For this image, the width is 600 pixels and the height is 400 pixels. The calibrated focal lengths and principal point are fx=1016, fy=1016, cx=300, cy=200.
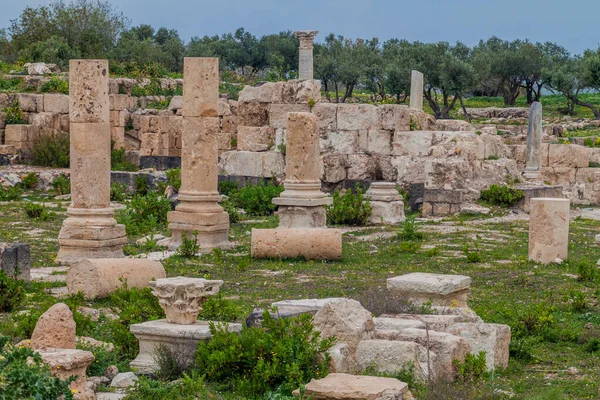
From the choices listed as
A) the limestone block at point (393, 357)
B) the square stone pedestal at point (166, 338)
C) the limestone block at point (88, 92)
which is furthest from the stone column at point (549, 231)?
the square stone pedestal at point (166, 338)

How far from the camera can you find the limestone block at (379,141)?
22266mm

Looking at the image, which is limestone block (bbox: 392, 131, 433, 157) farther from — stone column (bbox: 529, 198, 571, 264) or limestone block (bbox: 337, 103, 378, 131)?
stone column (bbox: 529, 198, 571, 264)

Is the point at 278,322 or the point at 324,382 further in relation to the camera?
the point at 278,322

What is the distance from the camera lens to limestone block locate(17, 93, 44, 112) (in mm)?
27516

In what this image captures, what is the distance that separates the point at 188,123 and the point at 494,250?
5.05 metres

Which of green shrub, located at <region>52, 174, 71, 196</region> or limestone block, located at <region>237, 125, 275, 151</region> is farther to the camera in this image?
limestone block, located at <region>237, 125, 275, 151</region>

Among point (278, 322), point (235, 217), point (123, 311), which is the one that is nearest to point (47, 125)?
point (235, 217)

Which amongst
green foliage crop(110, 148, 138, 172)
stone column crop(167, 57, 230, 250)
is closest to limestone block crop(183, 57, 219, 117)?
stone column crop(167, 57, 230, 250)

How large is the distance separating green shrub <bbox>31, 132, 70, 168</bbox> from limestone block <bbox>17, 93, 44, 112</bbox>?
1531 millimetres

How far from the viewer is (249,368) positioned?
7.59m

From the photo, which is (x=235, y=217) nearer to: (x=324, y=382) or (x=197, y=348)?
(x=197, y=348)

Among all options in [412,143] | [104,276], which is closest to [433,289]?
[104,276]

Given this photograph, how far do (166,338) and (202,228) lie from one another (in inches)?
279

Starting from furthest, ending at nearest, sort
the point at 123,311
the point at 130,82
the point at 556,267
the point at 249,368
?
the point at 130,82 < the point at 556,267 < the point at 123,311 < the point at 249,368
